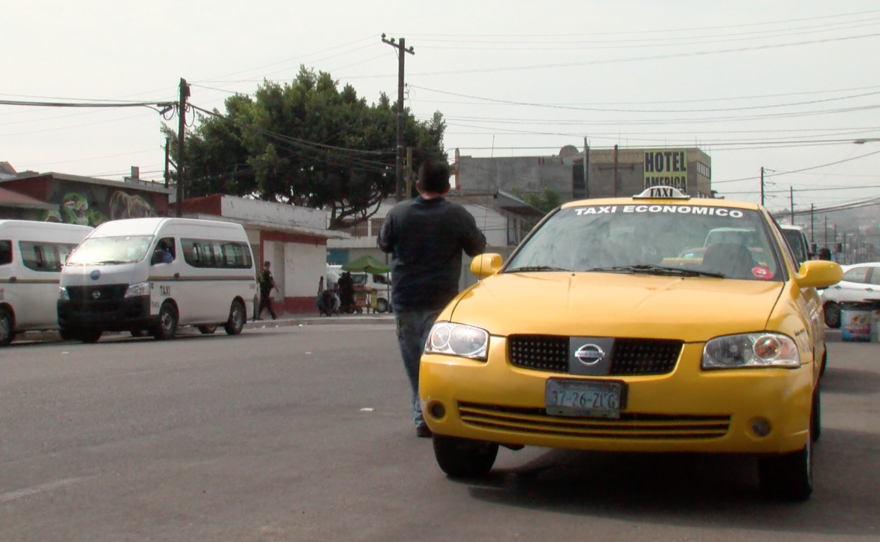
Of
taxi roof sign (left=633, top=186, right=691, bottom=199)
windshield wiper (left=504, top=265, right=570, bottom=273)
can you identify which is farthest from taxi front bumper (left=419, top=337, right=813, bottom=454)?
taxi roof sign (left=633, top=186, right=691, bottom=199)

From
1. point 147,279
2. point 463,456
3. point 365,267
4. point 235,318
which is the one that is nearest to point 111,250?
point 147,279

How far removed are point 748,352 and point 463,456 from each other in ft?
5.15

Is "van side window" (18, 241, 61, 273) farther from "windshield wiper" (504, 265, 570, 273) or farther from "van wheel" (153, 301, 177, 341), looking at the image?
"windshield wiper" (504, 265, 570, 273)

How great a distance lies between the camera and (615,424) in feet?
15.7

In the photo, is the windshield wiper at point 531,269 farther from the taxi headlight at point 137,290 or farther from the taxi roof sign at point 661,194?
the taxi headlight at point 137,290

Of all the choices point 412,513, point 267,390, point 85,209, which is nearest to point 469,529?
point 412,513

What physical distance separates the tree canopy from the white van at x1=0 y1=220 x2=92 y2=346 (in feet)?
90.5

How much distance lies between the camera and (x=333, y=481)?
5602 mm

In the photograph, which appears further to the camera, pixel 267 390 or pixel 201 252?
pixel 201 252

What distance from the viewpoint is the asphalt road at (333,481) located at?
4.60 meters

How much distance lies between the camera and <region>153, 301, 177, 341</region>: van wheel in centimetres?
1905

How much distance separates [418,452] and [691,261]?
2001 mm

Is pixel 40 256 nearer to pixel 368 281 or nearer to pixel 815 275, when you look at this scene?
pixel 815 275

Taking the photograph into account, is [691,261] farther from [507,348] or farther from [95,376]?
[95,376]
